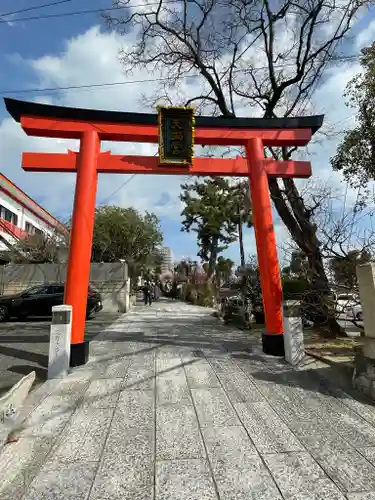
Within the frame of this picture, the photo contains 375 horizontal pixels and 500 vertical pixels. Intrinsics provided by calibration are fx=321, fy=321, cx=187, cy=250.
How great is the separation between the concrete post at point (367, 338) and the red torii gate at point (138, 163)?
1.96m

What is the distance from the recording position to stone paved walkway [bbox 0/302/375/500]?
2465 mm

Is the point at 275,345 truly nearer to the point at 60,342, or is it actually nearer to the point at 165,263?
the point at 60,342

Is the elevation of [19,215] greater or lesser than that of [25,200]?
lesser

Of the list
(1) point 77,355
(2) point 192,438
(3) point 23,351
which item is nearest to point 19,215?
(3) point 23,351

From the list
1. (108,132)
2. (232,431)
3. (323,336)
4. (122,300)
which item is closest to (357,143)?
(323,336)

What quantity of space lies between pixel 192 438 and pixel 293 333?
3.42 m

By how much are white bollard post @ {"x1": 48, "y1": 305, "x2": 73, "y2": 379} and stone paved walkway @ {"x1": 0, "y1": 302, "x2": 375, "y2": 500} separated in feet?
0.96

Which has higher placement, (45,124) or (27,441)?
(45,124)

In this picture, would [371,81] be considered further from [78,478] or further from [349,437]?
[78,478]

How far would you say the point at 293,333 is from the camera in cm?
601

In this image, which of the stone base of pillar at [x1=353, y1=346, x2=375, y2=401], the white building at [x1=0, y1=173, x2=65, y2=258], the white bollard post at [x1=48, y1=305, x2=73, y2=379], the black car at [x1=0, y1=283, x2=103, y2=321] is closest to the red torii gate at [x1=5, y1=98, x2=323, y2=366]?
the white bollard post at [x1=48, y1=305, x2=73, y2=379]

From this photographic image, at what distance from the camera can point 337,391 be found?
14.8ft

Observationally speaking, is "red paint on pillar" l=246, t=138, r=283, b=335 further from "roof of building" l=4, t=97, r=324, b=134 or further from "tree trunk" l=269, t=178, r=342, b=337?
"tree trunk" l=269, t=178, r=342, b=337

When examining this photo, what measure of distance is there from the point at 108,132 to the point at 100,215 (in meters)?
21.5
